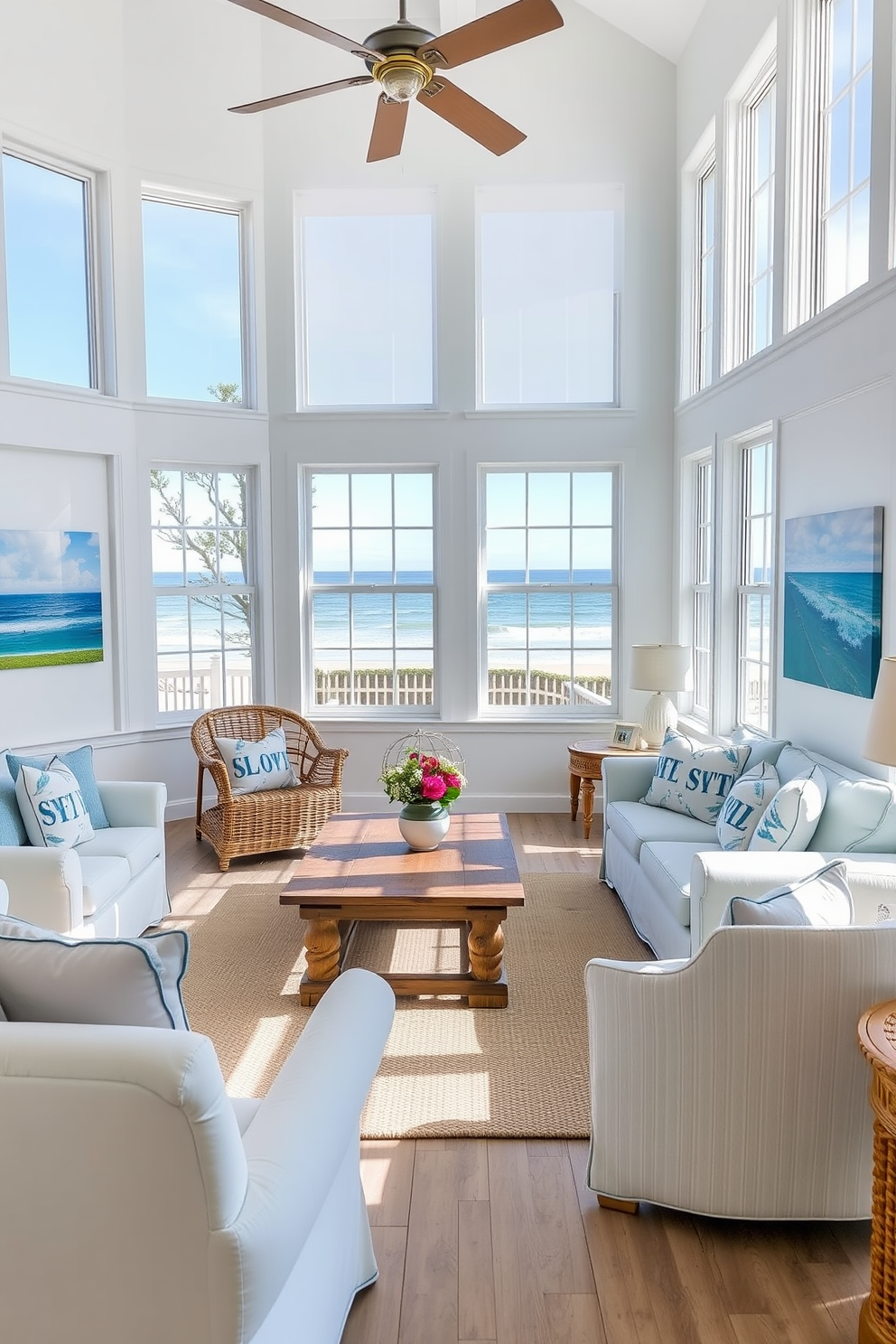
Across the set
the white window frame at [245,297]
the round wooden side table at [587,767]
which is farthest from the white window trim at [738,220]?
the white window frame at [245,297]

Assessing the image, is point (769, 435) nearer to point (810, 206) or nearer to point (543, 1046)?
point (810, 206)

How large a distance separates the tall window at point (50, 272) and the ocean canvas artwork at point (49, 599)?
987mm

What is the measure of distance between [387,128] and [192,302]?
2.84m

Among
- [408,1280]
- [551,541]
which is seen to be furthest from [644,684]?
[408,1280]

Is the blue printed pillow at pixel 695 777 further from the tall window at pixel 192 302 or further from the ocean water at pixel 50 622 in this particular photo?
the tall window at pixel 192 302

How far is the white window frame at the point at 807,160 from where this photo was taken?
444 centimetres

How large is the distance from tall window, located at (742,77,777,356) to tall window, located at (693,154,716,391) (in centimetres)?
66

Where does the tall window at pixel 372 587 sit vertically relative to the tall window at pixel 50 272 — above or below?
below

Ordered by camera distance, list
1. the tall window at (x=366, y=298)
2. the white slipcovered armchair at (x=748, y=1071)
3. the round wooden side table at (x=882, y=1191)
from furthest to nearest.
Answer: the tall window at (x=366, y=298)
the white slipcovered armchair at (x=748, y=1071)
the round wooden side table at (x=882, y=1191)

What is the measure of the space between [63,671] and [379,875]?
3.20 metres

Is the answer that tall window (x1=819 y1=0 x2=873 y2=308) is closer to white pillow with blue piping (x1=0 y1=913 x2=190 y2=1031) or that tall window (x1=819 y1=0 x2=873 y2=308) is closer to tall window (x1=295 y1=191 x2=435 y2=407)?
tall window (x1=295 y1=191 x2=435 y2=407)

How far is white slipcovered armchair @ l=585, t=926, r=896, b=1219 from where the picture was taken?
2324 millimetres

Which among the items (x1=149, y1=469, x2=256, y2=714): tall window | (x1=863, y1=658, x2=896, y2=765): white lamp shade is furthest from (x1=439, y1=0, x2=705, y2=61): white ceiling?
(x1=863, y1=658, x2=896, y2=765): white lamp shade

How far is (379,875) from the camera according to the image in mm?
4035
